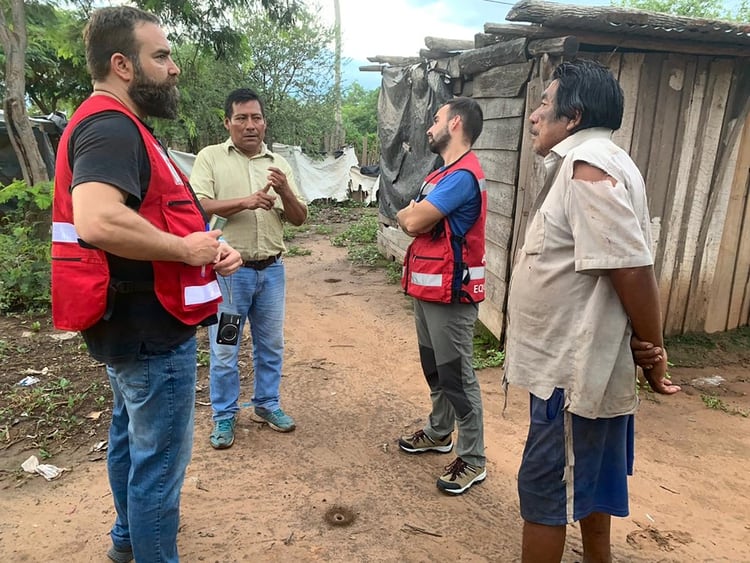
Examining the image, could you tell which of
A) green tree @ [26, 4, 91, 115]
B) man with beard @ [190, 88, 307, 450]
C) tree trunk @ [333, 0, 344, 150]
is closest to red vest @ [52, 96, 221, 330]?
man with beard @ [190, 88, 307, 450]

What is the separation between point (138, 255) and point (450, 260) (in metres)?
1.57

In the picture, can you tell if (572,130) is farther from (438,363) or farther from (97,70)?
(97,70)

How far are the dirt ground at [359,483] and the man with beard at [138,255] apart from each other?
775 millimetres

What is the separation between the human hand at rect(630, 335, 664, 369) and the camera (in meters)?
1.73

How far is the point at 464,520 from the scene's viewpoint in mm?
2621

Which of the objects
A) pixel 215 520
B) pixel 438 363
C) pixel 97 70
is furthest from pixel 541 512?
pixel 97 70

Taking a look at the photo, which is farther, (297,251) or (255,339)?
(297,251)

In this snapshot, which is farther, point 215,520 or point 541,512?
point 215,520

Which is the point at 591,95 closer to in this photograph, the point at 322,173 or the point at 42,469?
the point at 42,469

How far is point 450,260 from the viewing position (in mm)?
2693

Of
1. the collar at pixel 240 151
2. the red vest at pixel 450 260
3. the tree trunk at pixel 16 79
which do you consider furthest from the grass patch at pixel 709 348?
the tree trunk at pixel 16 79

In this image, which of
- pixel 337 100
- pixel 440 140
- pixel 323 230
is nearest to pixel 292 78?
pixel 337 100

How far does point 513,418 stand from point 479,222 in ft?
5.36

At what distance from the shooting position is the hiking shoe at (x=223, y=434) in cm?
322
